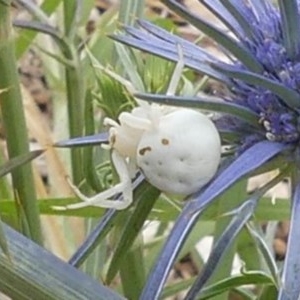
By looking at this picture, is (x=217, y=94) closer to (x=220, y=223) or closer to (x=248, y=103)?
(x=248, y=103)

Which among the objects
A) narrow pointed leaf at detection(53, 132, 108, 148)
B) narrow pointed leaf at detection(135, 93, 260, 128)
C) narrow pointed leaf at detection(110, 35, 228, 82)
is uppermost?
narrow pointed leaf at detection(110, 35, 228, 82)

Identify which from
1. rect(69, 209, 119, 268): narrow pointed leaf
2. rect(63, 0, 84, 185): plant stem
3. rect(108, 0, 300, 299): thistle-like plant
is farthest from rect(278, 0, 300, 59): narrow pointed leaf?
rect(63, 0, 84, 185): plant stem

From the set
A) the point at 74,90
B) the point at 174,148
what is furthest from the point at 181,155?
the point at 74,90

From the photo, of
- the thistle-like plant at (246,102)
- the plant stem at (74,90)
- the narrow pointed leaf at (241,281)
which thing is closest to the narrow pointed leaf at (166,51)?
the thistle-like plant at (246,102)

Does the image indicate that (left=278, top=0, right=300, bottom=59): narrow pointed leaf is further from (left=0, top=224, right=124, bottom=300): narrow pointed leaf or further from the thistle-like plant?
(left=0, top=224, right=124, bottom=300): narrow pointed leaf

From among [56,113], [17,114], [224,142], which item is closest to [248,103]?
[224,142]

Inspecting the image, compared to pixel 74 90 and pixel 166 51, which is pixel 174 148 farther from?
pixel 74 90

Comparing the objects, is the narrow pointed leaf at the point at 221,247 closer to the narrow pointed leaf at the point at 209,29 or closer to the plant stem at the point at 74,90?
the narrow pointed leaf at the point at 209,29
